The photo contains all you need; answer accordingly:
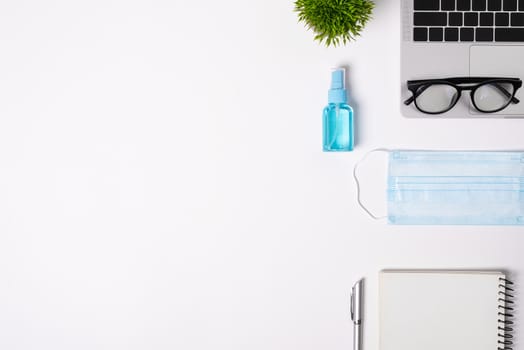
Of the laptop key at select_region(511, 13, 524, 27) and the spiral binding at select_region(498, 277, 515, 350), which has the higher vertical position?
the laptop key at select_region(511, 13, 524, 27)

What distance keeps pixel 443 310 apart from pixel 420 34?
1.69 ft

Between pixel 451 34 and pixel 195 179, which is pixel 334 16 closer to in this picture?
pixel 451 34

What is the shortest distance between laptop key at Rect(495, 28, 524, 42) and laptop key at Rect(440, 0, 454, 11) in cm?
9

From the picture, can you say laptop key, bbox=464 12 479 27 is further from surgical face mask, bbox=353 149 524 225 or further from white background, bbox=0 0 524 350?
surgical face mask, bbox=353 149 524 225

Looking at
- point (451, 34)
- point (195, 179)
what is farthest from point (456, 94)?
point (195, 179)

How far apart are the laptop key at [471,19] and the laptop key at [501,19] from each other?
0.12ft

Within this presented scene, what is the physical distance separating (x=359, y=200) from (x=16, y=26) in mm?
741

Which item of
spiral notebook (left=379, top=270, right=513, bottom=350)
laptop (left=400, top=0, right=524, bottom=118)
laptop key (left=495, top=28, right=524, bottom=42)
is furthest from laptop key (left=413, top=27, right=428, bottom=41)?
spiral notebook (left=379, top=270, right=513, bottom=350)

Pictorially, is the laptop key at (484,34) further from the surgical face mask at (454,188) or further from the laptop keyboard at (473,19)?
the surgical face mask at (454,188)

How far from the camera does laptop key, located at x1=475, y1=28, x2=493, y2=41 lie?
0.90 metres

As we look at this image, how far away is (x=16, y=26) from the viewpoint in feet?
3.22

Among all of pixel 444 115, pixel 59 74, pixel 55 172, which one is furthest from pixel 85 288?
pixel 444 115

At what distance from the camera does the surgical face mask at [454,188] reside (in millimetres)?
956

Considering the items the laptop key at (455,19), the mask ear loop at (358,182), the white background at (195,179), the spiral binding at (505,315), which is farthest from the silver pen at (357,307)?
the laptop key at (455,19)
